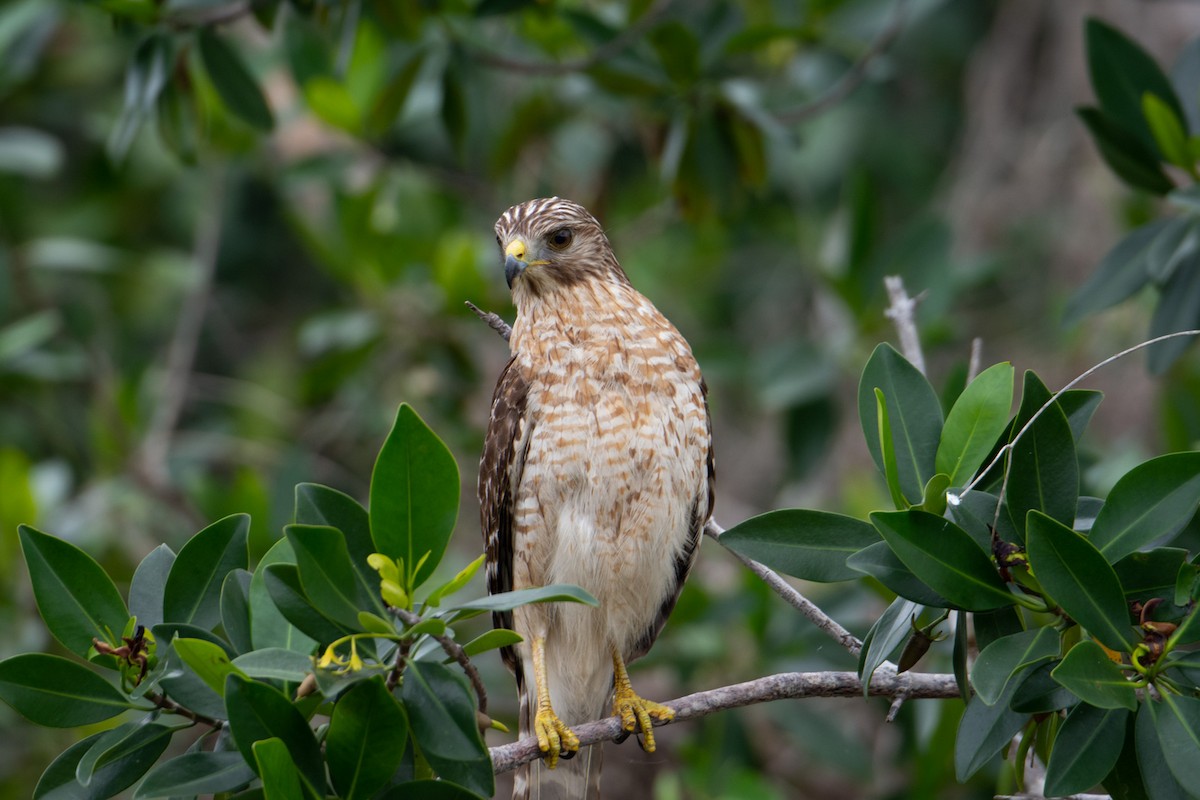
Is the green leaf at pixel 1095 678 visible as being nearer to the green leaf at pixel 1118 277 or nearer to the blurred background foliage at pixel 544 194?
the blurred background foliage at pixel 544 194

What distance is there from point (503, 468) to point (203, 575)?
109 cm

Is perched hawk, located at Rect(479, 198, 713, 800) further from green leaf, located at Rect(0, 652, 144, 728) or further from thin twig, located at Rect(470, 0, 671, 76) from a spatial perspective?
green leaf, located at Rect(0, 652, 144, 728)

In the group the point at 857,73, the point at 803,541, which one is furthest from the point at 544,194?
the point at 803,541

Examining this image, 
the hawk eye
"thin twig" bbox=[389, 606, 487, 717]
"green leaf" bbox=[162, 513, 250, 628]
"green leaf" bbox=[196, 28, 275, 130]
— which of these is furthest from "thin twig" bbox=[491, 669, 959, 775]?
"green leaf" bbox=[196, 28, 275, 130]

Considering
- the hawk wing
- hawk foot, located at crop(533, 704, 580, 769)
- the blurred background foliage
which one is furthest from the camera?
the blurred background foliage

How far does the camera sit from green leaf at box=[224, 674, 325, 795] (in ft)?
7.18

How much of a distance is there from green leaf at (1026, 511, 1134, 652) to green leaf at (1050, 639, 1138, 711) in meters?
0.04

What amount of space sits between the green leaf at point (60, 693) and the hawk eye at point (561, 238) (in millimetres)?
1860

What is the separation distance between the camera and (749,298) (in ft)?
22.9

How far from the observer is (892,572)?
2.32m

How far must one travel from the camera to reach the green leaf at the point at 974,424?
2430 millimetres

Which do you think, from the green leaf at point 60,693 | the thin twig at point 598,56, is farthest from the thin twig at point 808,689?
the thin twig at point 598,56

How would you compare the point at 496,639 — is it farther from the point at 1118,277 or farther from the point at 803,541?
the point at 1118,277

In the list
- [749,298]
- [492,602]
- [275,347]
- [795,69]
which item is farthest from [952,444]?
[275,347]
